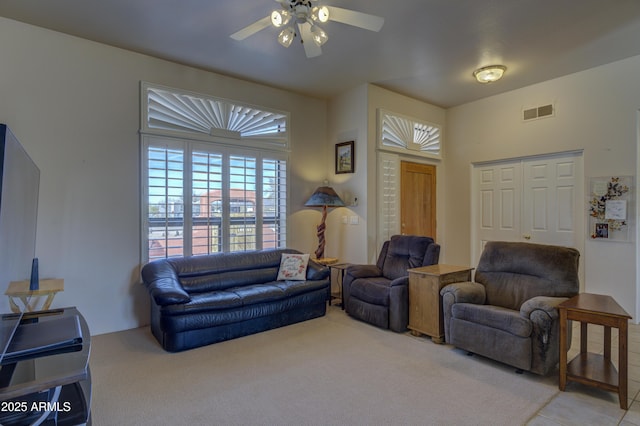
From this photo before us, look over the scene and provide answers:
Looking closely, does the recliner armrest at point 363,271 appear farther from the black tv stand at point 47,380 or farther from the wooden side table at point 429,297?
the black tv stand at point 47,380

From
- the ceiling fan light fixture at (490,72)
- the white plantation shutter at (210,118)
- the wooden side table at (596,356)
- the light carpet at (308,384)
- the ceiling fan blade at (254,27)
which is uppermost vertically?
the ceiling fan light fixture at (490,72)

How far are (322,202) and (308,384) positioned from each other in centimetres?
262

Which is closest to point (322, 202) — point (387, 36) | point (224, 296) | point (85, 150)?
point (224, 296)

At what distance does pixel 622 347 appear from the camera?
89.0 inches

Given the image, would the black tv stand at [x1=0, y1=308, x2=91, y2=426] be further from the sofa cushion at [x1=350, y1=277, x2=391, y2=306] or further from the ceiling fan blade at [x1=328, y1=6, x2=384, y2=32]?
the sofa cushion at [x1=350, y1=277, x2=391, y2=306]

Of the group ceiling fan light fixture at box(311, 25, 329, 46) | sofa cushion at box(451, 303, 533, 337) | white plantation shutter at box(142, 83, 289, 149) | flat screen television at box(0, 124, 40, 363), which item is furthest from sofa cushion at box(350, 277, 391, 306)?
flat screen television at box(0, 124, 40, 363)

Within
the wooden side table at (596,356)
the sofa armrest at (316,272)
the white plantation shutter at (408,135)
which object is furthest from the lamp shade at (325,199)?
the wooden side table at (596,356)

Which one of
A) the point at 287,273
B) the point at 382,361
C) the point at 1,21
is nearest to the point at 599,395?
the point at 382,361

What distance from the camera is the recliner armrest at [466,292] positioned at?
3.12m

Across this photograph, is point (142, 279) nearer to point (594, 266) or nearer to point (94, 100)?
point (94, 100)

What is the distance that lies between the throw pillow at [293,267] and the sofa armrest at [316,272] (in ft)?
0.18

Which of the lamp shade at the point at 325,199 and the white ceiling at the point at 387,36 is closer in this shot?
the white ceiling at the point at 387,36

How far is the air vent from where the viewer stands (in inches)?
183

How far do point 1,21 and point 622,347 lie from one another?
575 centimetres
